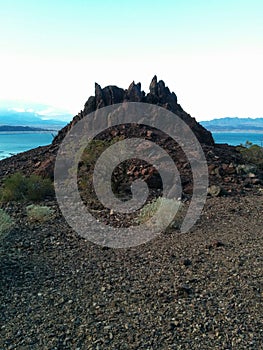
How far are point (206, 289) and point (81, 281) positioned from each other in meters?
1.80

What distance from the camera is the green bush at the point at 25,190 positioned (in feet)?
39.3

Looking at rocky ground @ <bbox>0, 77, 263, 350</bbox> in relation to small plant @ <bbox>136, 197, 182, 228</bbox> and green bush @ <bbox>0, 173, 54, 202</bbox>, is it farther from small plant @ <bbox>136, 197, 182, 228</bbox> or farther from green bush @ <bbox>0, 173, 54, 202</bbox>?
green bush @ <bbox>0, 173, 54, 202</bbox>

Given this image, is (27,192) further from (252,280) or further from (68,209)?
(252,280)

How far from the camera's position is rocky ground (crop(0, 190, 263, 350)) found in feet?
15.0

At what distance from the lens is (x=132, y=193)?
41.4 feet

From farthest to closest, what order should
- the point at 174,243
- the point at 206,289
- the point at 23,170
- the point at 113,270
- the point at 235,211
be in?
the point at 23,170 → the point at 235,211 → the point at 174,243 → the point at 113,270 → the point at 206,289

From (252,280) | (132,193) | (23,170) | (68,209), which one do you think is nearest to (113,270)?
(252,280)

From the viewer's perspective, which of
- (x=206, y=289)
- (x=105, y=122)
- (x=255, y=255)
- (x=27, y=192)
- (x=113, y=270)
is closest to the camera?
(x=206, y=289)

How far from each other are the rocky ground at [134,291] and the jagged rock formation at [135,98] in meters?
13.7

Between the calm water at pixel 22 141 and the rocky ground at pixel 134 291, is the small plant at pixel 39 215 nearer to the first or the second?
the rocky ground at pixel 134 291

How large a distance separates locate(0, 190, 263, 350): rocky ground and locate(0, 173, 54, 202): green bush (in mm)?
3173

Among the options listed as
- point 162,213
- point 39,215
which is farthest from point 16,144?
point 162,213

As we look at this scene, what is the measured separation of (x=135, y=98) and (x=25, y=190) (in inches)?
439

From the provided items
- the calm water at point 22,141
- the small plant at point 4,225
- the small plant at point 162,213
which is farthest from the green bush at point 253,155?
the small plant at point 4,225
